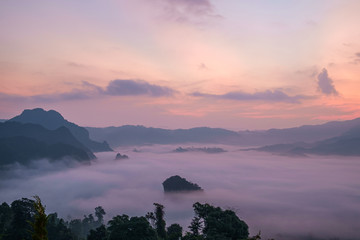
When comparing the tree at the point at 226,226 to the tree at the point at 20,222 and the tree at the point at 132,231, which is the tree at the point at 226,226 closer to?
the tree at the point at 132,231

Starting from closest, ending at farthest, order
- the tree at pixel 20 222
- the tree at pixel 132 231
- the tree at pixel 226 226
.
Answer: the tree at pixel 132 231 < the tree at pixel 226 226 < the tree at pixel 20 222

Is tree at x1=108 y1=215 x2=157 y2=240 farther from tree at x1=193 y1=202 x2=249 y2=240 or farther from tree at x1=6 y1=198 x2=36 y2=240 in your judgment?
tree at x1=6 y1=198 x2=36 y2=240

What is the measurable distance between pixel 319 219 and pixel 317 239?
50.9 m

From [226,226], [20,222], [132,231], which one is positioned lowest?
[20,222]

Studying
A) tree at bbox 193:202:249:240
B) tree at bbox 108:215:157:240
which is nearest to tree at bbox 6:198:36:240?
tree at bbox 108:215:157:240

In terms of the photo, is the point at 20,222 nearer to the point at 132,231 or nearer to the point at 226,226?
the point at 132,231

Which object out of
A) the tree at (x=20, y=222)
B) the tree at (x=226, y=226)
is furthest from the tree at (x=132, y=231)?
the tree at (x=20, y=222)

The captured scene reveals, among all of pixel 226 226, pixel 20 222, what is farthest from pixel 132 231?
pixel 20 222

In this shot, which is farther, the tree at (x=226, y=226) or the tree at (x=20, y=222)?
the tree at (x=20, y=222)

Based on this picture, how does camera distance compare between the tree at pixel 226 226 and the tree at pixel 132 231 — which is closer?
the tree at pixel 132 231

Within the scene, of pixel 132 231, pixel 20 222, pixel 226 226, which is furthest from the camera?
pixel 20 222

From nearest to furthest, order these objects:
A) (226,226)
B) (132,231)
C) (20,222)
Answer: (132,231) < (226,226) < (20,222)

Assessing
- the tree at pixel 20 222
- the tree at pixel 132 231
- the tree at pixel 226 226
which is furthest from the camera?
the tree at pixel 20 222

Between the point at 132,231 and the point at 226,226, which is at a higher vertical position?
the point at 132,231
